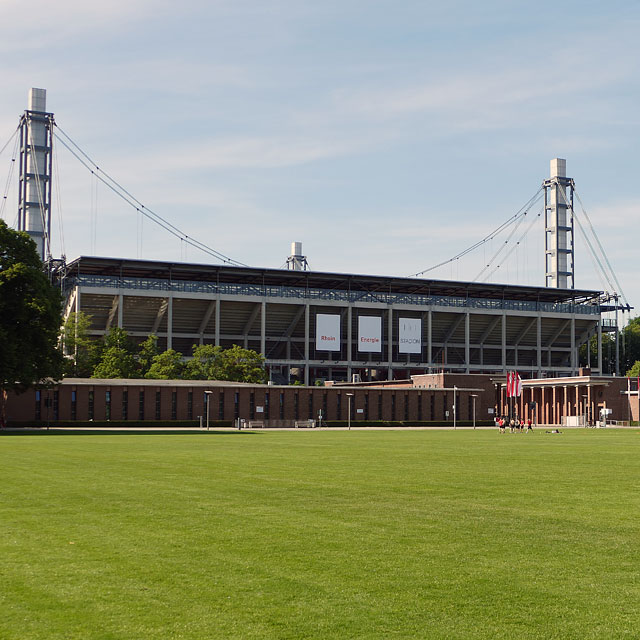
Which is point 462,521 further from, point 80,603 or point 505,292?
point 505,292

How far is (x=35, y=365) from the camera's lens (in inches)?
2608

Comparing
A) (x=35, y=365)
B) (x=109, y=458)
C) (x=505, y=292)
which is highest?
(x=505, y=292)

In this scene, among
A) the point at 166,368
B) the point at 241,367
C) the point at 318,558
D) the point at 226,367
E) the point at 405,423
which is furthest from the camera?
the point at 226,367

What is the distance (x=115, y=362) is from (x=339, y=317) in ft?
183

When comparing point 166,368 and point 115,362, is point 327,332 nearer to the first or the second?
point 166,368

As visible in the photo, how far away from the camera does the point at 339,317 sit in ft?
493

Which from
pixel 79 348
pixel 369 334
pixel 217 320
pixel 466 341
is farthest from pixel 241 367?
pixel 466 341

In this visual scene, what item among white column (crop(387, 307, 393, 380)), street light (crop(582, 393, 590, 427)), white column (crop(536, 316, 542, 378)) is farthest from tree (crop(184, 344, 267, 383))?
white column (crop(536, 316, 542, 378))

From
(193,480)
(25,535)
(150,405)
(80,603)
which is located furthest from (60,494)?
(150,405)

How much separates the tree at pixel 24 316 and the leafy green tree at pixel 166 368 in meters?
39.8

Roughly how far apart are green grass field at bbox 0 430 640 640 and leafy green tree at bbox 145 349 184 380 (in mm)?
84158

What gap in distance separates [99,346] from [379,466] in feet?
283

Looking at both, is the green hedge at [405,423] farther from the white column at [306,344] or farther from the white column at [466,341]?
the white column at [466,341]

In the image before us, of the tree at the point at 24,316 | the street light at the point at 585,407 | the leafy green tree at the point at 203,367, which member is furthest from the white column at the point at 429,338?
the tree at the point at 24,316
